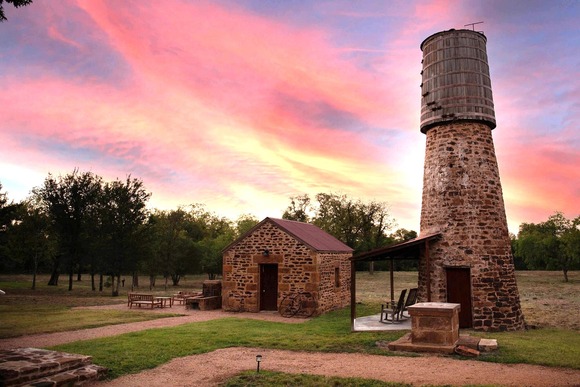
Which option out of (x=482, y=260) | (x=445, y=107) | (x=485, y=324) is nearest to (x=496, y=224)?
(x=482, y=260)

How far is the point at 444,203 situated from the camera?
14227 millimetres

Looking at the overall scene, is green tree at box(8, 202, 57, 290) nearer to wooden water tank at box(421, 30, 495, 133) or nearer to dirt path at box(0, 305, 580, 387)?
dirt path at box(0, 305, 580, 387)

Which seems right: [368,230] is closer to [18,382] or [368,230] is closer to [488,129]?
[488,129]

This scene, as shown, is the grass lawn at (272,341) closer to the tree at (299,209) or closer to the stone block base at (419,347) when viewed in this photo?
the stone block base at (419,347)

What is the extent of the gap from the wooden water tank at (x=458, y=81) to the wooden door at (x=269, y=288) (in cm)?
880

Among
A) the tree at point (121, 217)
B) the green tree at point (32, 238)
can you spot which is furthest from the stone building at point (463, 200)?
the green tree at point (32, 238)

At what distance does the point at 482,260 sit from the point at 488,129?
4.66 metres

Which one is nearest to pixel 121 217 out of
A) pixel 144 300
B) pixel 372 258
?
pixel 144 300

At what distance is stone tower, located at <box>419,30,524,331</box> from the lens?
1340 cm

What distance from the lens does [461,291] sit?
1356 cm

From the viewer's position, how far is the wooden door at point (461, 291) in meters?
13.3

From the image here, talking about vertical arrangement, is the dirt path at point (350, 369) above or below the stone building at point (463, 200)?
below

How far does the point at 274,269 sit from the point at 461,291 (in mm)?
7838

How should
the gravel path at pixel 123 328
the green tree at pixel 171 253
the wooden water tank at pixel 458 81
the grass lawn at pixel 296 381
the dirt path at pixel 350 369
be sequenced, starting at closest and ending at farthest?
the grass lawn at pixel 296 381, the dirt path at pixel 350 369, the gravel path at pixel 123 328, the wooden water tank at pixel 458 81, the green tree at pixel 171 253
